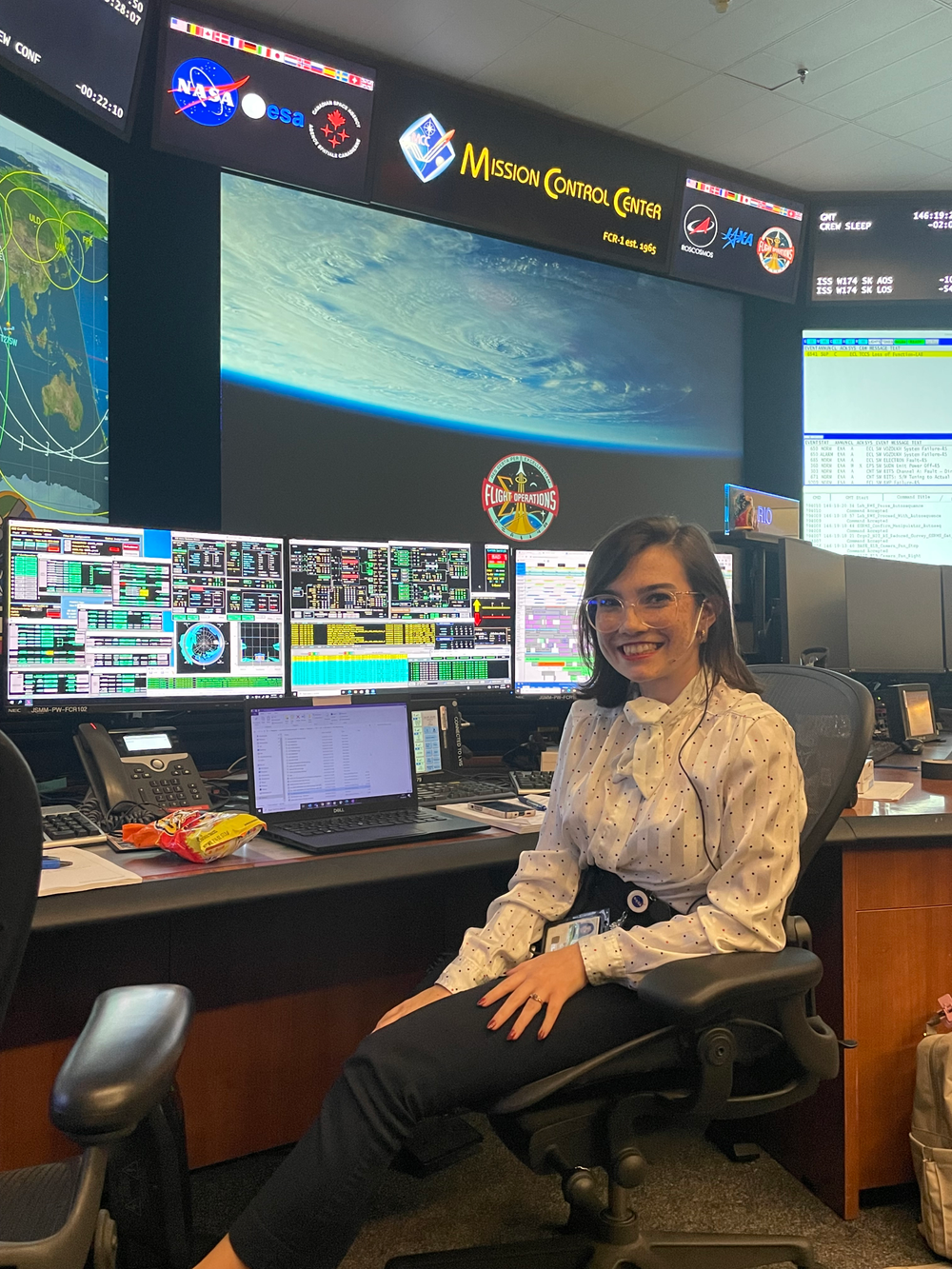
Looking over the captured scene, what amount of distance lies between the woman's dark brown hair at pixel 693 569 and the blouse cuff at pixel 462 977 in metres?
0.55

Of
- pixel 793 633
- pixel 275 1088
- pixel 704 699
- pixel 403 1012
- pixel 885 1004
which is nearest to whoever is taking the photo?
pixel 403 1012

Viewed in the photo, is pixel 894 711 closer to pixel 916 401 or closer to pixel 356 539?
pixel 356 539

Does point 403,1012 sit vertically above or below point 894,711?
below

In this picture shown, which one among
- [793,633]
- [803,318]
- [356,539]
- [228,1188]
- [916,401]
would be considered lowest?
[228,1188]

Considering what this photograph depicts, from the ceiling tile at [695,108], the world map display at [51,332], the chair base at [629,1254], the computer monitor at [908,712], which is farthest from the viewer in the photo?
the ceiling tile at [695,108]

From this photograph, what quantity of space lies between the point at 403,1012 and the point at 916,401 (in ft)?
13.3

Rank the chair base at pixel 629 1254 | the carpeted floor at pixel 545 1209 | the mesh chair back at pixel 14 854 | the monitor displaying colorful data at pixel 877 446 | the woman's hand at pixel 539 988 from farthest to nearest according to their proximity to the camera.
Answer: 1. the monitor displaying colorful data at pixel 877 446
2. the carpeted floor at pixel 545 1209
3. the chair base at pixel 629 1254
4. the woman's hand at pixel 539 988
5. the mesh chair back at pixel 14 854

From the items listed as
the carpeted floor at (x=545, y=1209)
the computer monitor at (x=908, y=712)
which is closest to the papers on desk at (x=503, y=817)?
the carpeted floor at (x=545, y=1209)

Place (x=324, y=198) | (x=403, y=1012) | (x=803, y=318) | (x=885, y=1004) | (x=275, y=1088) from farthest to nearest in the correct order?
(x=803, y=318), (x=324, y=198), (x=275, y=1088), (x=885, y=1004), (x=403, y=1012)

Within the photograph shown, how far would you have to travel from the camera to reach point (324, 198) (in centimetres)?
334

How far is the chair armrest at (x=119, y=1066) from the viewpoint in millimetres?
755

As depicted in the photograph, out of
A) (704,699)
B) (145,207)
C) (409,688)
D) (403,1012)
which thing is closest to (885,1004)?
(704,699)

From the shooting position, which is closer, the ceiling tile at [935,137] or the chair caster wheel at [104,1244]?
the chair caster wheel at [104,1244]

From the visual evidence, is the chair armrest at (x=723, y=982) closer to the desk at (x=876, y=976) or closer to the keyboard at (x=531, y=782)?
the desk at (x=876, y=976)
